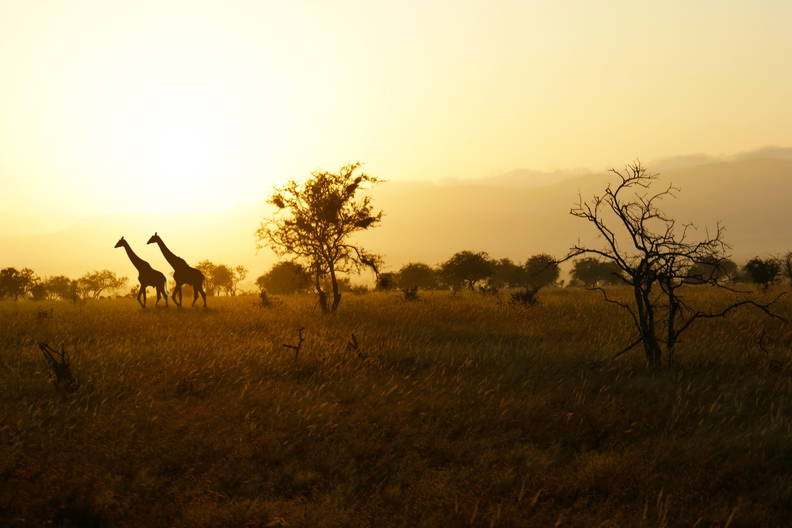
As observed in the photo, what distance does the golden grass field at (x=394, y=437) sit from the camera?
5.27m

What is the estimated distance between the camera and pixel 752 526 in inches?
197

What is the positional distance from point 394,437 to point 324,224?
14.1 m

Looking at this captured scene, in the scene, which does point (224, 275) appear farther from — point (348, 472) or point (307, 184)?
point (348, 472)

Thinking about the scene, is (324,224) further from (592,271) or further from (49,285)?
(592,271)

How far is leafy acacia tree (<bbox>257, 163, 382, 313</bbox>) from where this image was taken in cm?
2011

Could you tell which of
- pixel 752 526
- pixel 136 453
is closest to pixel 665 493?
pixel 752 526

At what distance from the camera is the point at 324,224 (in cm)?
2028

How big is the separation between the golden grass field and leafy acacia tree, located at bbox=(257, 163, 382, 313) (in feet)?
28.8


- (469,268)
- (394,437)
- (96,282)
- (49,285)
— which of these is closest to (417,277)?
(469,268)

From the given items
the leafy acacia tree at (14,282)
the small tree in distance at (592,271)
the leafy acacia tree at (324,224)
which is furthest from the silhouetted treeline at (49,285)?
the small tree in distance at (592,271)

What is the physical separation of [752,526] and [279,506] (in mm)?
4318

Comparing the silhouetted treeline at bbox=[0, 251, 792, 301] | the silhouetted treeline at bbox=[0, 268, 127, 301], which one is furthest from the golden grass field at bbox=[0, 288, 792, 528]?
the silhouetted treeline at bbox=[0, 268, 127, 301]

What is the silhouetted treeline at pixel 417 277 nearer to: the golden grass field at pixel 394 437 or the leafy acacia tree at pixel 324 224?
the leafy acacia tree at pixel 324 224

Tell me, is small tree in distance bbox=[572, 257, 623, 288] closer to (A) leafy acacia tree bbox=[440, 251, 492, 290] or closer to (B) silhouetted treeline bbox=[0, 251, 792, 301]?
(B) silhouetted treeline bbox=[0, 251, 792, 301]
